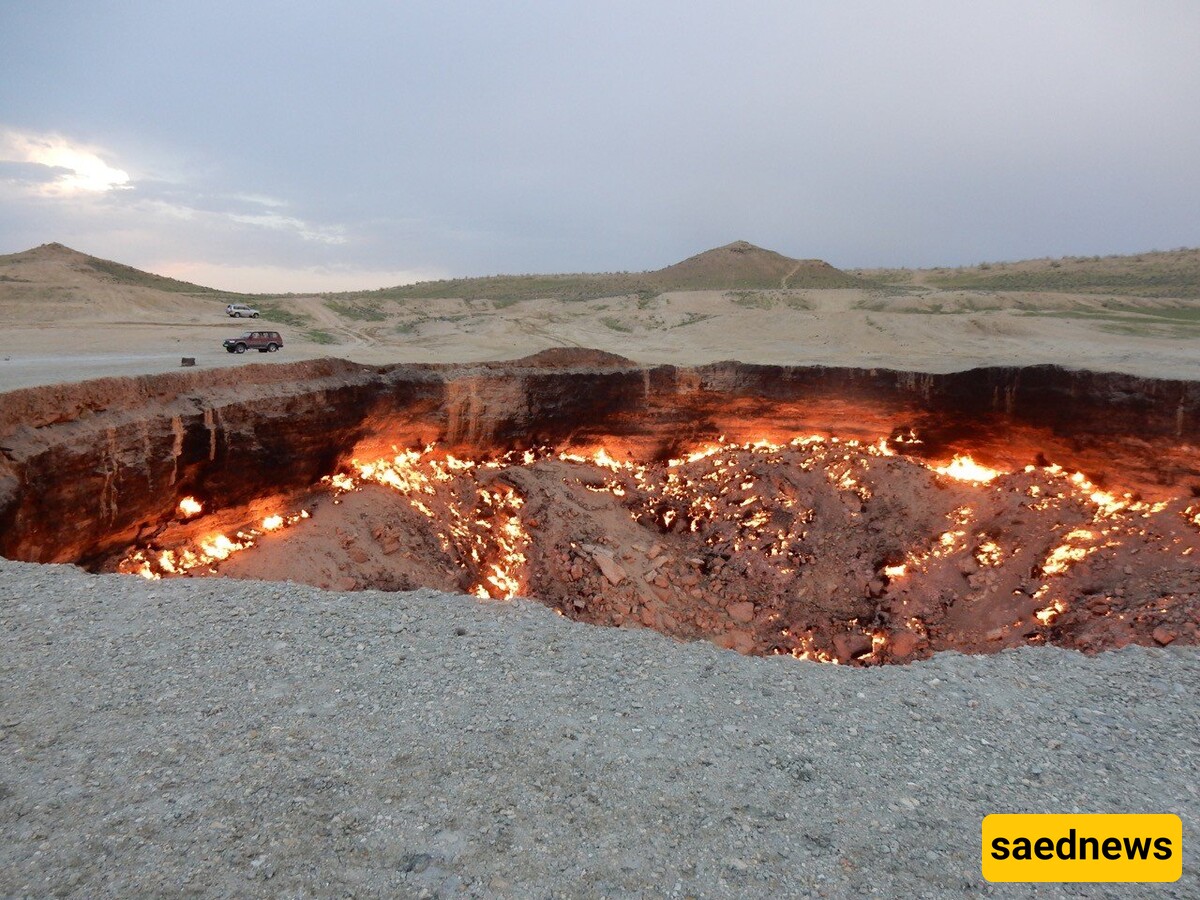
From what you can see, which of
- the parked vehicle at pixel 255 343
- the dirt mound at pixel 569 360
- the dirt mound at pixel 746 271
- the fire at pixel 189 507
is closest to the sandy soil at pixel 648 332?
the parked vehicle at pixel 255 343

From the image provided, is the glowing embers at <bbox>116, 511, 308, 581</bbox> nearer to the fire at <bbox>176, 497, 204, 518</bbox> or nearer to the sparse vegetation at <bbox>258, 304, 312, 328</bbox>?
the fire at <bbox>176, 497, 204, 518</bbox>

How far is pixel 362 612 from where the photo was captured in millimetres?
6367

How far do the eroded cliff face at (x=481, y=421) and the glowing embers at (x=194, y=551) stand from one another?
433mm

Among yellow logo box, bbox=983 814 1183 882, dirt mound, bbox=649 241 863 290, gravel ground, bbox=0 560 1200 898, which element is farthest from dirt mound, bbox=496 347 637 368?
dirt mound, bbox=649 241 863 290

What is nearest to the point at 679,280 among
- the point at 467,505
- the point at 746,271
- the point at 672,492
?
the point at 746,271

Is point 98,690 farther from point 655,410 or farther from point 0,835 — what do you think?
point 655,410

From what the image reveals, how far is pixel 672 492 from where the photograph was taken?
18266 millimetres

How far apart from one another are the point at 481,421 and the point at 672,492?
5735 millimetres

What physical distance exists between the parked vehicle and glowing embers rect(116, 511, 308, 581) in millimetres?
10624

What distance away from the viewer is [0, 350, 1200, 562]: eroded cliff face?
10.9 meters

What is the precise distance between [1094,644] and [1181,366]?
32.4 feet

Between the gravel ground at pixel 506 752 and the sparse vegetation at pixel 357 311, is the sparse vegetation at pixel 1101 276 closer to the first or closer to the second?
the sparse vegetation at pixel 357 311

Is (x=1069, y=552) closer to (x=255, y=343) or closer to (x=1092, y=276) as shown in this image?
(x=255, y=343)

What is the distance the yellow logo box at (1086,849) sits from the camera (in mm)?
3904
